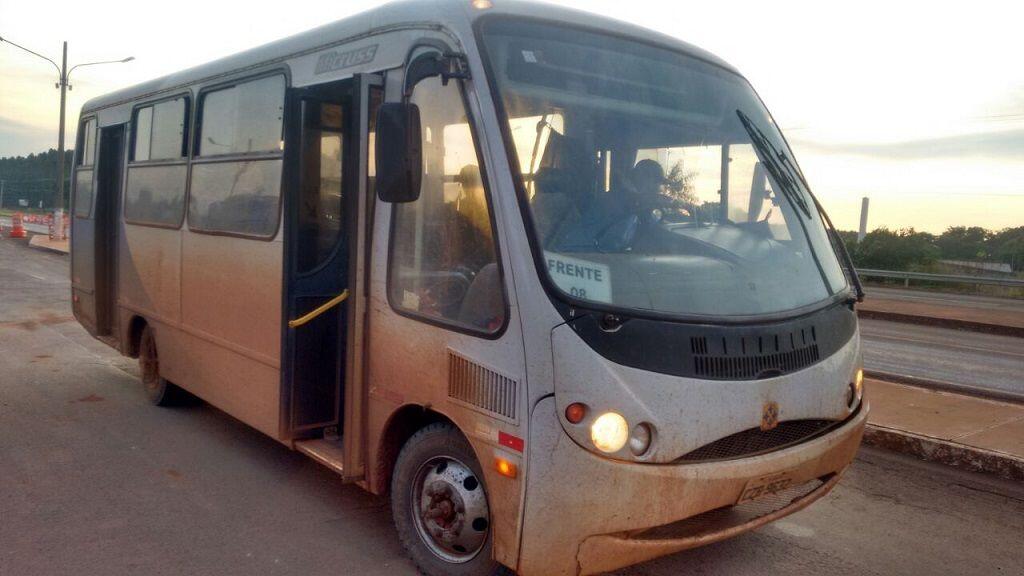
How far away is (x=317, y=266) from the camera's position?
534 centimetres

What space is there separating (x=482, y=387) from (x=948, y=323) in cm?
1753

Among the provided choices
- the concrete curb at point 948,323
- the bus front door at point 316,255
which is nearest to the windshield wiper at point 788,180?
the bus front door at point 316,255

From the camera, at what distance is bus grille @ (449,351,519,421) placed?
3570 mm

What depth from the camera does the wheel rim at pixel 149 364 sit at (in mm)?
7676

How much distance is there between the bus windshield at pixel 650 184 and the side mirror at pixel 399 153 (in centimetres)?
42

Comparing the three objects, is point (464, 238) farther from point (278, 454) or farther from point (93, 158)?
point (93, 158)

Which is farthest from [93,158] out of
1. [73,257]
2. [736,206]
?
[736,206]

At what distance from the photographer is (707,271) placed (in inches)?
155

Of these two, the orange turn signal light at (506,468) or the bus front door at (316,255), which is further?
the bus front door at (316,255)

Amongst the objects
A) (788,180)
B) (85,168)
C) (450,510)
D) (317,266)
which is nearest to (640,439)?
(450,510)

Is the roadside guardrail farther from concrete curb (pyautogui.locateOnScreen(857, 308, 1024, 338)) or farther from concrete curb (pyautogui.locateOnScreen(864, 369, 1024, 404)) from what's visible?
concrete curb (pyautogui.locateOnScreen(864, 369, 1024, 404))

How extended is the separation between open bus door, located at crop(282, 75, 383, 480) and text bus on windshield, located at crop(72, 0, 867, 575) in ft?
0.05

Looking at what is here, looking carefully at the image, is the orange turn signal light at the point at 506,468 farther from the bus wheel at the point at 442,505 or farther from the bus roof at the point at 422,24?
the bus roof at the point at 422,24

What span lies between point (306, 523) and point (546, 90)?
109 inches
